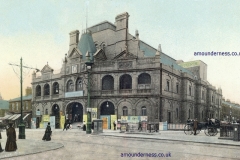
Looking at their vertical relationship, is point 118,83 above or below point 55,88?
above

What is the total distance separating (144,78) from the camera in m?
34.2

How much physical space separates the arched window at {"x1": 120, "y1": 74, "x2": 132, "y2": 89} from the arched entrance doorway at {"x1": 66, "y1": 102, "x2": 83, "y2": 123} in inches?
318

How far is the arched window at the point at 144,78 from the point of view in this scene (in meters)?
33.9

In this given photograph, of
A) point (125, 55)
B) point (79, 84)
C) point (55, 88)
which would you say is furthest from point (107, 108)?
point (55, 88)

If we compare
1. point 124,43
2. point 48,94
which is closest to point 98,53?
point 124,43

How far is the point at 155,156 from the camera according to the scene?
34.3 ft

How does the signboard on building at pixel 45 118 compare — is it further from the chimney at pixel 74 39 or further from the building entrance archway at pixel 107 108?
the chimney at pixel 74 39

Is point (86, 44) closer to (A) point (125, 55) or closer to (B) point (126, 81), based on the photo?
(A) point (125, 55)

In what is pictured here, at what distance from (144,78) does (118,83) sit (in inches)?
142

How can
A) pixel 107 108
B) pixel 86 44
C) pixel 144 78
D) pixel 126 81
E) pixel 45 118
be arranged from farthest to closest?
pixel 45 118 < pixel 86 44 < pixel 107 108 < pixel 126 81 < pixel 144 78

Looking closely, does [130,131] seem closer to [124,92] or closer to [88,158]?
[124,92]

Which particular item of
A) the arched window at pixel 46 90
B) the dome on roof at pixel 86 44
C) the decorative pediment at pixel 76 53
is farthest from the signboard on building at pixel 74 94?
the arched window at pixel 46 90

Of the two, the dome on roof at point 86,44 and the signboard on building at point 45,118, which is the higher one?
the dome on roof at point 86,44

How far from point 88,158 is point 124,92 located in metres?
24.5
